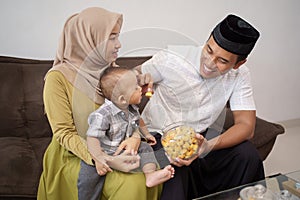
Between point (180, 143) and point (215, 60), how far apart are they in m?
0.38

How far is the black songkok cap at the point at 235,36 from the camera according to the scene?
138 centimetres

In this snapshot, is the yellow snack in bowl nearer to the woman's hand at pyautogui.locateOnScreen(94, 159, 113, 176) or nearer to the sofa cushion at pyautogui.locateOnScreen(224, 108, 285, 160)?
the woman's hand at pyautogui.locateOnScreen(94, 159, 113, 176)

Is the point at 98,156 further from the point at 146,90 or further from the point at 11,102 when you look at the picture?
the point at 11,102

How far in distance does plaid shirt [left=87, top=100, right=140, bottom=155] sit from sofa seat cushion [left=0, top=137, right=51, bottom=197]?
402 mm

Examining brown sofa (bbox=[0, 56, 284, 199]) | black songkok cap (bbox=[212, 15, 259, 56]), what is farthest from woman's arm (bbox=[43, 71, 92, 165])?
black songkok cap (bbox=[212, 15, 259, 56])

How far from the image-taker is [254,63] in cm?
270

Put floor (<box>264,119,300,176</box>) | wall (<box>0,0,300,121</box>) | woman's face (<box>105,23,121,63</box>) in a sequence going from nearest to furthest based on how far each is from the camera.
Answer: woman's face (<box>105,23,121,63</box>), wall (<box>0,0,300,121</box>), floor (<box>264,119,300,176</box>)

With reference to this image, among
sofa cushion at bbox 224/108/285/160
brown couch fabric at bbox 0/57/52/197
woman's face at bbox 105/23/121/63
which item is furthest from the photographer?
sofa cushion at bbox 224/108/285/160

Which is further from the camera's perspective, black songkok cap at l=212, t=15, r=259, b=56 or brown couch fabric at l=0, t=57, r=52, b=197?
brown couch fabric at l=0, t=57, r=52, b=197

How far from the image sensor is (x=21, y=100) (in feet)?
5.93

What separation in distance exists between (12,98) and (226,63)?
102 cm

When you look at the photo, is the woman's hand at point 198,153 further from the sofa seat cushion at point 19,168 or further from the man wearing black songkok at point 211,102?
the sofa seat cushion at point 19,168

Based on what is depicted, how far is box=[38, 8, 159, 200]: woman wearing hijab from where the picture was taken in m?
1.28

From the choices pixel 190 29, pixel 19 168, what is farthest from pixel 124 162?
pixel 190 29
